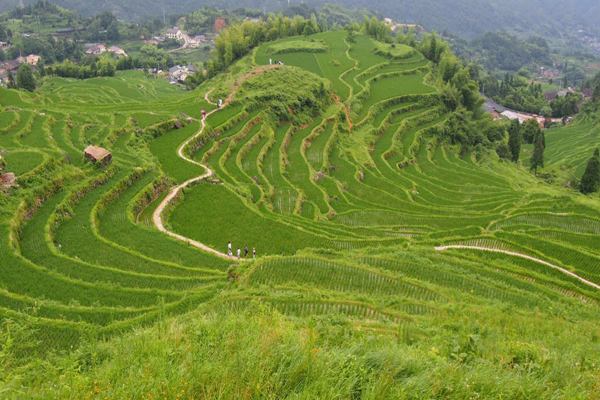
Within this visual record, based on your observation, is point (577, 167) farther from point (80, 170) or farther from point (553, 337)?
point (80, 170)

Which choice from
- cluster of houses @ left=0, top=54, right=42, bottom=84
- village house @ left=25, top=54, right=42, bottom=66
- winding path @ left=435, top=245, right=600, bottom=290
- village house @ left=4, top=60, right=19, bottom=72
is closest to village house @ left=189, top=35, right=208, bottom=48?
cluster of houses @ left=0, top=54, right=42, bottom=84

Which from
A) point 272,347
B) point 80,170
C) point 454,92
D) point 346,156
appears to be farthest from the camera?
point 454,92

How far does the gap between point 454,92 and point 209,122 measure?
35349 millimetres

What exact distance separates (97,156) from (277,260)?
1312cm

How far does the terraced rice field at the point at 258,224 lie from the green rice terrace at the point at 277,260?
0.40 ft

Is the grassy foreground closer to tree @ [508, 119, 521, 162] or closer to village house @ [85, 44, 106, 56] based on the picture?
tree @ [508, 119, 521, 162]

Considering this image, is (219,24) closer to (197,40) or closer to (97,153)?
(197,40)

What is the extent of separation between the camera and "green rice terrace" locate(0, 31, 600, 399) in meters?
7.14

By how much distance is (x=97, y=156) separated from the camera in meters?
23.6

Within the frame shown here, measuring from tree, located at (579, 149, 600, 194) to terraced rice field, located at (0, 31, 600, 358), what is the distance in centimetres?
573

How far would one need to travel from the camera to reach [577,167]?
5138 cm

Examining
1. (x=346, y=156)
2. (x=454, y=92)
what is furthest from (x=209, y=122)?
(x=454, y=92)

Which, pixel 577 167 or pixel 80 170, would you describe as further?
pixel 577 167

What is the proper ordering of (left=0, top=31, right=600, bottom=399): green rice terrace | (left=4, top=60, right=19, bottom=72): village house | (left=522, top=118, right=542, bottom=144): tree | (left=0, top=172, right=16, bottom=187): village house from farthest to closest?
(left=4, top=60, right=19, bottom=72): village house → (left=522, top=118, right=542, bottom=144): tree → (left=0, top=172, right=16, bottom=187): village house → (left=0, top=31, right=600, bottom=399): green rice terrace
